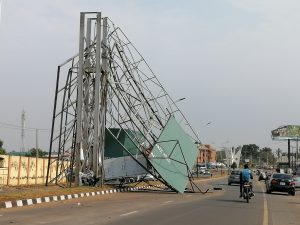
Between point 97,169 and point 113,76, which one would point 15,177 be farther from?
point 113,76

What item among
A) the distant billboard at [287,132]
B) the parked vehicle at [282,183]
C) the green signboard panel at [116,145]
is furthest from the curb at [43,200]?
the distant billboard at [287,132]

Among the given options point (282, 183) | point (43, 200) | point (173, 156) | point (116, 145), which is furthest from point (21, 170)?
point (282, 183)

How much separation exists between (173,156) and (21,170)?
1159cm

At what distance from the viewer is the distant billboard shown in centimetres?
12812

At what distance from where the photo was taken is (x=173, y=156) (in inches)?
1452

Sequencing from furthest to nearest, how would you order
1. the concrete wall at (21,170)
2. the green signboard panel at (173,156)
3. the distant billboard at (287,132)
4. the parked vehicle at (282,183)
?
the distant billboard at (287,132)
the parked vehicle at (282,183)
the concrete wall at (21,170)
the green signboard panel at (173,156)

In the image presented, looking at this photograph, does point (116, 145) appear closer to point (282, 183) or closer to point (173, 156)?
point (173, 156)

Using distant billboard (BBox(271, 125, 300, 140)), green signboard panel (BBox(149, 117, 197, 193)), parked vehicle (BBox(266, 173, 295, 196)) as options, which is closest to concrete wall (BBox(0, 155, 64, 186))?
green signboard panel (BBox(149, 117, 197, 193))

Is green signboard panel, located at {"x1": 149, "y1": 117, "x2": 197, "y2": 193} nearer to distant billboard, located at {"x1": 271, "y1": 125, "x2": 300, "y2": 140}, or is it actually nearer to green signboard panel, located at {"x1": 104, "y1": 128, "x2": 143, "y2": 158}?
green signboard panel, located at {"x1": 104, "y1": 128, "x2": 143, "y2": 158}

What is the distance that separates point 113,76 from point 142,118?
3526 millimetres

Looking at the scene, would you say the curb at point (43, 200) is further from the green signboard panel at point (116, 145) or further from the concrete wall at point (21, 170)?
the green signboard panel at point (116, 145)

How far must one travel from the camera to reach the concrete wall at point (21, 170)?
37.3 metres

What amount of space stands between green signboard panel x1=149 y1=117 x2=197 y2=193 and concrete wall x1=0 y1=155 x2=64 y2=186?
32.4 ft

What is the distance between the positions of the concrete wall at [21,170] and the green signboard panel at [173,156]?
389 inches
